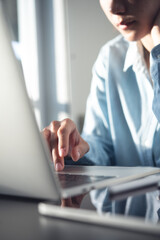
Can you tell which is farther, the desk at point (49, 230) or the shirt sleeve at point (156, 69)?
the shirt sleeve at point (156, 69)

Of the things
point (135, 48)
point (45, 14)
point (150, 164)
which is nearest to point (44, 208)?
point (150, 164)

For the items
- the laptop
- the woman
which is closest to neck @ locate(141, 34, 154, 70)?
the woman

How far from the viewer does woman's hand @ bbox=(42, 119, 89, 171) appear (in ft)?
2.00

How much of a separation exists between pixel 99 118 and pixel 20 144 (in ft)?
2.76

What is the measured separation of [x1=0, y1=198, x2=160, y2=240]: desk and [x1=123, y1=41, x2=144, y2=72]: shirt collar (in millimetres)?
860

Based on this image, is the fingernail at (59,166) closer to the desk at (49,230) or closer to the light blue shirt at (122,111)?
the desk at (49,230)

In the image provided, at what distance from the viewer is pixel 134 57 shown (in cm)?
113

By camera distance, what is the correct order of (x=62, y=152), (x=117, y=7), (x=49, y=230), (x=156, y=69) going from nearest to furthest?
(x=49, y=230)
(x=62, y=152)
(x=156, y=69)
(x=117, y=7)

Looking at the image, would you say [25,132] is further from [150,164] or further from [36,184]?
[150,164]

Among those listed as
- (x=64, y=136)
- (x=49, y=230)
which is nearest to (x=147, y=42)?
(x=64, y=136)

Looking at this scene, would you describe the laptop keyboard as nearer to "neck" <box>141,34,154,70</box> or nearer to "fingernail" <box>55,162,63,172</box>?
"fingernail" <box>55,162,63,172</box>

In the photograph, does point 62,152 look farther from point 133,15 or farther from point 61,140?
point 133,15

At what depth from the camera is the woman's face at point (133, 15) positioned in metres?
0.96

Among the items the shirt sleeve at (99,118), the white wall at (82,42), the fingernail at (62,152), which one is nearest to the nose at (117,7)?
Result: the shirt sleeve at (99,118)
